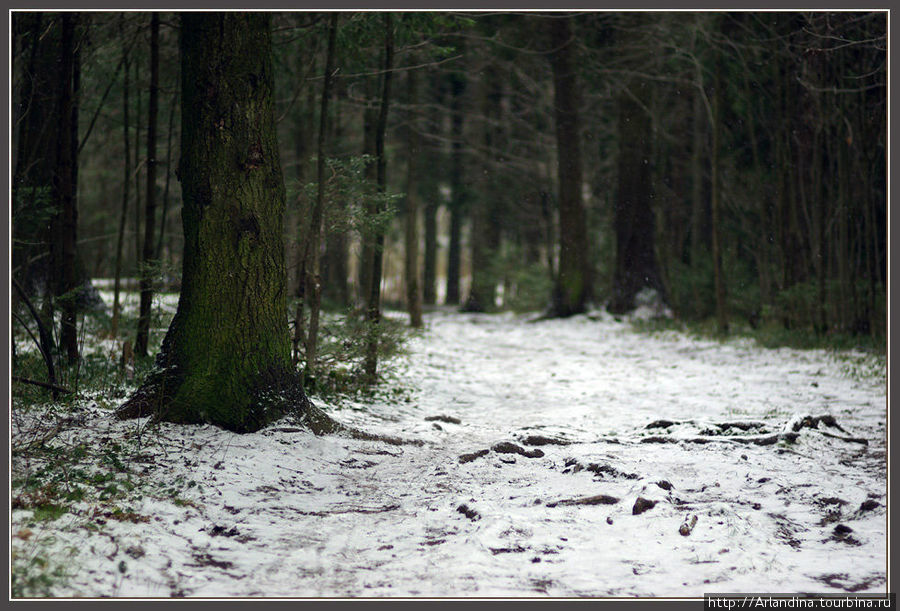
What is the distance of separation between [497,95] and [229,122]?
1688 cm

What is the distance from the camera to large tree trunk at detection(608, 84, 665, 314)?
719 inches

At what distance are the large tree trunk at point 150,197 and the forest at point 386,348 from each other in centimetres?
5

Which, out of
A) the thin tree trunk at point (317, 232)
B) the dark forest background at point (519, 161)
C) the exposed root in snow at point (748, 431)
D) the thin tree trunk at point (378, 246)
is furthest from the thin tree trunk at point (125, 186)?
the exposed root in snow at point (748, 431)

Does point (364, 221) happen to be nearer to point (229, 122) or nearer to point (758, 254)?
point (229, 122)

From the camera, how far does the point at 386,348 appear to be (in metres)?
8.60

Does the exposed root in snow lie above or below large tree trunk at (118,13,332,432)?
below

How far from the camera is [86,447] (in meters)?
5.03

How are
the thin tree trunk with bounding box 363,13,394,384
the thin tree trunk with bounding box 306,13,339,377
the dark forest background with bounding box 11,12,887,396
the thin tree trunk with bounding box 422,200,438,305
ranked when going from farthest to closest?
the thin tree trunk with bounding box 422,200,438,305, the thin tree trunk with bounding box 363,13,394,384, the dark forest background with bounding box 11,12,887,396, the thin tree trunk with bounding box 306,13,339,377

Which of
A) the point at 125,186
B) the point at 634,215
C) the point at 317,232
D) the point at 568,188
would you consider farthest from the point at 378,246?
the point at 634,215

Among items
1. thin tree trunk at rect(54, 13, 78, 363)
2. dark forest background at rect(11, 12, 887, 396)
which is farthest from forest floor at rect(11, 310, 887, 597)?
thin tree trunk at rect(54, 13, 78, 363)

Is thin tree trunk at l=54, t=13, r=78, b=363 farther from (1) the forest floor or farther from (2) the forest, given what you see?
(1) the forest floor

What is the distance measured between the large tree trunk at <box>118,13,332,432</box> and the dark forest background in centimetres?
106

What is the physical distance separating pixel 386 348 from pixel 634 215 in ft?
37.5

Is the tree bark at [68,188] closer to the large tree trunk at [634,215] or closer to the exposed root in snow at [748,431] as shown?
the exposed root in snow at [748,431]
